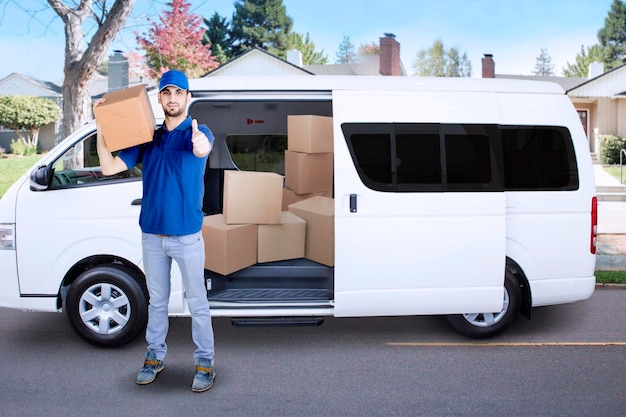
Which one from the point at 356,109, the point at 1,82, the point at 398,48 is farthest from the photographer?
the point at 1,82

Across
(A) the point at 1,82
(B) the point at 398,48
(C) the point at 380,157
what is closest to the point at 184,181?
(C) the point at 380,157

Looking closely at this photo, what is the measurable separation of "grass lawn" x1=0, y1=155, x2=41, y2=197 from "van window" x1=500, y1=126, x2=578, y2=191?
14001 mm

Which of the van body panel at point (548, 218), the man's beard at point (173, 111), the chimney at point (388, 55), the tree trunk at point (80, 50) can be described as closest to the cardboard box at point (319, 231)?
the van body panel at point (548, 218)

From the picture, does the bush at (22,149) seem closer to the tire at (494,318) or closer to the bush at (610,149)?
the bush at (610,149)

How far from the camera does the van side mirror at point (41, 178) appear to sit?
5.38 m

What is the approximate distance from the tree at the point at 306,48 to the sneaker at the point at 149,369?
186ft

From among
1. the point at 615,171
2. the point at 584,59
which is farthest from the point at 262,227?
the point at 584,59

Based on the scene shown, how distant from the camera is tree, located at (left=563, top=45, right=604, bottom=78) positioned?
238 feet

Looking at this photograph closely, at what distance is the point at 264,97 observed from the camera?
5.57 meters

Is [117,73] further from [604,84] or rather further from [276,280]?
[276,280]

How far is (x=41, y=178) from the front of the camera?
538 cm

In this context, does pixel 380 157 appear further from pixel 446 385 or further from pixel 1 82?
pixel 1 82

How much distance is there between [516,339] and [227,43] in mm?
54858

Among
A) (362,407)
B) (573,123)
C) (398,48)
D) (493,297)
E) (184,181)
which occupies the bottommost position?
(362,407)
